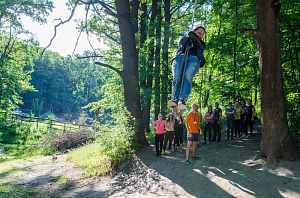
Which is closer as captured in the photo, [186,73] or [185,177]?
[186,73]

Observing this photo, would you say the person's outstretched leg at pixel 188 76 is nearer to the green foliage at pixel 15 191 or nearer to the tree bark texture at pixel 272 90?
the tree bark texture at pixel 272 90

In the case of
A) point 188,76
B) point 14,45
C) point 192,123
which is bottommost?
point 192,123

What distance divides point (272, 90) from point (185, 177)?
145 inches

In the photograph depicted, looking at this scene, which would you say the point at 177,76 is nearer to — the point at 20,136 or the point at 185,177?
the point at 185,177

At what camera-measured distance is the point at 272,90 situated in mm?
7125

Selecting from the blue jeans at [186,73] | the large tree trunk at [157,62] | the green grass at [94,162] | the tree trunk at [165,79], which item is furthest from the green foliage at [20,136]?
the blue jeans at [186,73]

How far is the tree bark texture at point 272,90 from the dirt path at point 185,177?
495 millimetres

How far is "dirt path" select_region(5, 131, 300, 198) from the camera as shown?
594 cm

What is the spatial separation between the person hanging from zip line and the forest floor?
2.92 meters

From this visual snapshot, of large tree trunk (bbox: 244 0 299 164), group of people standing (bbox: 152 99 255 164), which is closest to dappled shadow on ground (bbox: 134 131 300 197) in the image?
large tree trunk (bbox: 244 0 299 164)

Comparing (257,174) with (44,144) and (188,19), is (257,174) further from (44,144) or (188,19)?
(44,144)

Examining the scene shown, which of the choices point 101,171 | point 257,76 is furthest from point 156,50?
point 101,171

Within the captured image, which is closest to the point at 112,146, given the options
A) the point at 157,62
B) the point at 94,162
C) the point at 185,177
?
the point at 94,162

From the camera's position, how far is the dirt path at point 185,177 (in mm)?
5941
